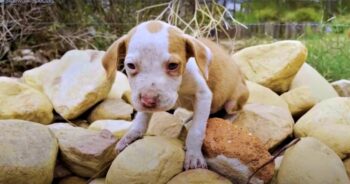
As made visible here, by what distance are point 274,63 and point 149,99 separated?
4.75ft

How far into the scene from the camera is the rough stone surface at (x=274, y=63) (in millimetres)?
2941

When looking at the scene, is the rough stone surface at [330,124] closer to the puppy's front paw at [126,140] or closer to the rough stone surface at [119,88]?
the puppy's front paw at [126,140]

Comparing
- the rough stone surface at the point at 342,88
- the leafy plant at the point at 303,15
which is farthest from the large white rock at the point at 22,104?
the leafy plant at the point at 303,15

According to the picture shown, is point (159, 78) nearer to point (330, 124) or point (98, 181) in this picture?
point (98, 181)

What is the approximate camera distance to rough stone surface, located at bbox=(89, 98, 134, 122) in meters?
2.86

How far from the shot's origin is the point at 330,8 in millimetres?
5215

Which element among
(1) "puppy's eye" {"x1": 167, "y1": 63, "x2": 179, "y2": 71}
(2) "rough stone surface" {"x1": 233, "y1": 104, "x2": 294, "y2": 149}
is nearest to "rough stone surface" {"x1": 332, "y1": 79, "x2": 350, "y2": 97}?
(2) "rough stone surface" {"x1": 233, "y1": 104, "x2": 294, "y2": 149}

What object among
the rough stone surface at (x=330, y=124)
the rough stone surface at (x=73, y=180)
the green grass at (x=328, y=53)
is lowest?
the green grass at (x=328, y=53)

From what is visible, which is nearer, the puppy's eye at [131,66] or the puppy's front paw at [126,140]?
the puppy's eye at [131,66]

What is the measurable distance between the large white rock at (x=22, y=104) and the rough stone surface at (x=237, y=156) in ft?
3.50

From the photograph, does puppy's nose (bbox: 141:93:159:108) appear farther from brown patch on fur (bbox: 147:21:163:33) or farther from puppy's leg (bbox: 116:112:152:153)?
puppy's leg (bbox: 116:112:152:153)

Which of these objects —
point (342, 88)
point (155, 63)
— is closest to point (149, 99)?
point (155, 63)

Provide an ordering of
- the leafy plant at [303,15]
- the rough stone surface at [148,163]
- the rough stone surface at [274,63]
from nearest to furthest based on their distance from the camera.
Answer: the rough stone surface at [148,163] < the rough stone surface at [274,63] < the leafy plant at [303,15]

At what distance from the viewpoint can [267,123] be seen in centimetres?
230
